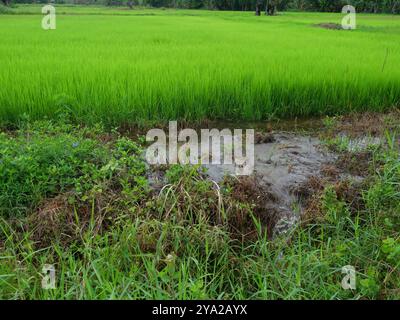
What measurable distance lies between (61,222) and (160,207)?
536mm

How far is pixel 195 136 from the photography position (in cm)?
325

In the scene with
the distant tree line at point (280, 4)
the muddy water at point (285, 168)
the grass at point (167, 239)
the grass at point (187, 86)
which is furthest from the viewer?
the distant tree line at point (280, 4)

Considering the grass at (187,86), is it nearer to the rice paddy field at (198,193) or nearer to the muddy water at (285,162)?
the rice paddy field at (198,193)

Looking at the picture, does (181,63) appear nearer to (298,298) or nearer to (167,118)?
(167,118)

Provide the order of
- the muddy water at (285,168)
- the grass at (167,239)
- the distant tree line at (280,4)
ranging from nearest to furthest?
the grass at (167,239) < the muddy water at (285,168) < the distant tree line at (280,4)

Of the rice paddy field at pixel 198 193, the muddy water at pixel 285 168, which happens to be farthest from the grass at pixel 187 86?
the muddy water at pixel 285 168

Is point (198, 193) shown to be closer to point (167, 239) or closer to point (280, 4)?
point (167, 239)

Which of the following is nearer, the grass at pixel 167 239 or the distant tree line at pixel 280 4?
the grass at pixel 167 239

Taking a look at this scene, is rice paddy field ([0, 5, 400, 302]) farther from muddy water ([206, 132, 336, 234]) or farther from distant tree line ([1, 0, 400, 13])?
distant tree line ([1, 0, 400, 13])

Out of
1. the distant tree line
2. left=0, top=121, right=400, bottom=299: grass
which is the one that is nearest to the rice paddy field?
left=0, top=121, right=400, bottom=299: grass

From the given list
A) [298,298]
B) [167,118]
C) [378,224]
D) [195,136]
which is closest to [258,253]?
[298,298]

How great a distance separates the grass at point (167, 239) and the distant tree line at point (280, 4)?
25174 millimetres

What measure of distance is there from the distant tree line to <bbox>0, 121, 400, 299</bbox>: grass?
25.2 m

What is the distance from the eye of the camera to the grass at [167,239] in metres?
1.60
